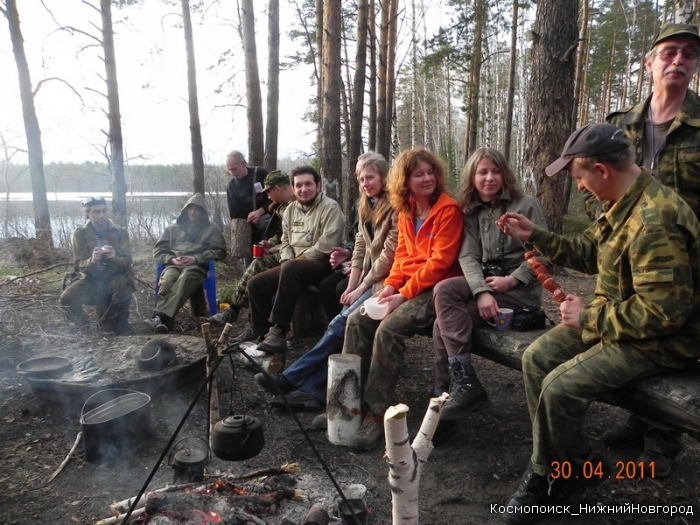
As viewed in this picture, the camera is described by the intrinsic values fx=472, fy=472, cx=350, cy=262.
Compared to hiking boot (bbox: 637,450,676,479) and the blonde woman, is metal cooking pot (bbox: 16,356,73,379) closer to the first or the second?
the blonde woman

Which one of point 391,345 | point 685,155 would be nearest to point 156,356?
point 391,345

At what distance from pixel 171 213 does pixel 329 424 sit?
629 inches

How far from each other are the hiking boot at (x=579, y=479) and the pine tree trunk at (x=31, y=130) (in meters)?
11.0

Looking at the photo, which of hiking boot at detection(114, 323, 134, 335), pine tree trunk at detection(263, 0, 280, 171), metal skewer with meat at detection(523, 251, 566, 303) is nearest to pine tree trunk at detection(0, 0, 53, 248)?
pine tree trunk at detection(263, 0, 280, 171)

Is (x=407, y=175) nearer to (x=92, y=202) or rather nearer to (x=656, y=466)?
(x=656, y=466)

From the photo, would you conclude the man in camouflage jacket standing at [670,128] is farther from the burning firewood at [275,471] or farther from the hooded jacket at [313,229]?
the hooded jacket at [313,229]

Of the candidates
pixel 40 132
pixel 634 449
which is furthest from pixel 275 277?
pixel 40 132

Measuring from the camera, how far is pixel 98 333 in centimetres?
505

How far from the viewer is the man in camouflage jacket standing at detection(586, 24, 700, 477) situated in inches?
102

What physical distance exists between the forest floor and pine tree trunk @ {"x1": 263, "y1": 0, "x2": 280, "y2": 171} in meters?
5.58

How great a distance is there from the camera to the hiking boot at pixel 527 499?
2.28 metres

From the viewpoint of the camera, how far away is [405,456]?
173 centimetres

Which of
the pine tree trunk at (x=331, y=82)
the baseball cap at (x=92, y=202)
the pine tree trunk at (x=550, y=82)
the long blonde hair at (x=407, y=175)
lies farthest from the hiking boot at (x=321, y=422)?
the pine tree trunk at (x=550, y=82)

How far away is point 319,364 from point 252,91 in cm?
600
